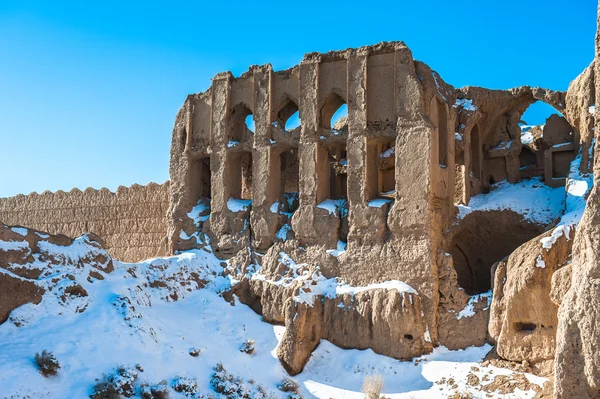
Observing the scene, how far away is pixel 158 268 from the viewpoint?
764 inches

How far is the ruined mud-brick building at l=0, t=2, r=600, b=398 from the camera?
1750 cm

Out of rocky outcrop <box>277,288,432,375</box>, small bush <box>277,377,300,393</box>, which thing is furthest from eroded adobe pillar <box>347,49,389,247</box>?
small bush <box>277,377,300,393</box>

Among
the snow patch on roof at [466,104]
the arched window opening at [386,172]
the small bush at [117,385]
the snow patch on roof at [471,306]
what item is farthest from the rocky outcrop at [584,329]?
the arched window opening at [386,172]

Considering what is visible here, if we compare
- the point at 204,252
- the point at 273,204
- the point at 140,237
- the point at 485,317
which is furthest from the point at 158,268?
the point at 485,317

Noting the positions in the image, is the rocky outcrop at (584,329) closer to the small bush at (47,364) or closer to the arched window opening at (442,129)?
the arched window opening at (442,129)

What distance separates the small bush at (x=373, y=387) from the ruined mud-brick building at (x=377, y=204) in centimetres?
138

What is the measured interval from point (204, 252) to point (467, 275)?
7272 millimetres

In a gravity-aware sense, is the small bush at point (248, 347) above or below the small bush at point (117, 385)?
above

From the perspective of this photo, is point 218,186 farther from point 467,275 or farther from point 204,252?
point 467,275

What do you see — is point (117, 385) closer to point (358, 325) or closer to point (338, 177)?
point (358, 325)

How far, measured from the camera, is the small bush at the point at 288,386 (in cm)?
1681

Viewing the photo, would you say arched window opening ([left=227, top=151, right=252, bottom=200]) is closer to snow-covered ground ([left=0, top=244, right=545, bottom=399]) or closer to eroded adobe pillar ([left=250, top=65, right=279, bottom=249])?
eroded adobe pillar ([left=250, top=65, right=279, bottom=249])

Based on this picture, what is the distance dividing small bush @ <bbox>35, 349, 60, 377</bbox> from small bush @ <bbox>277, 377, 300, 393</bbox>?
490 cm

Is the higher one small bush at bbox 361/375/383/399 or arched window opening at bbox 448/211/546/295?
arched window opening at bbox 448/211/546/295
